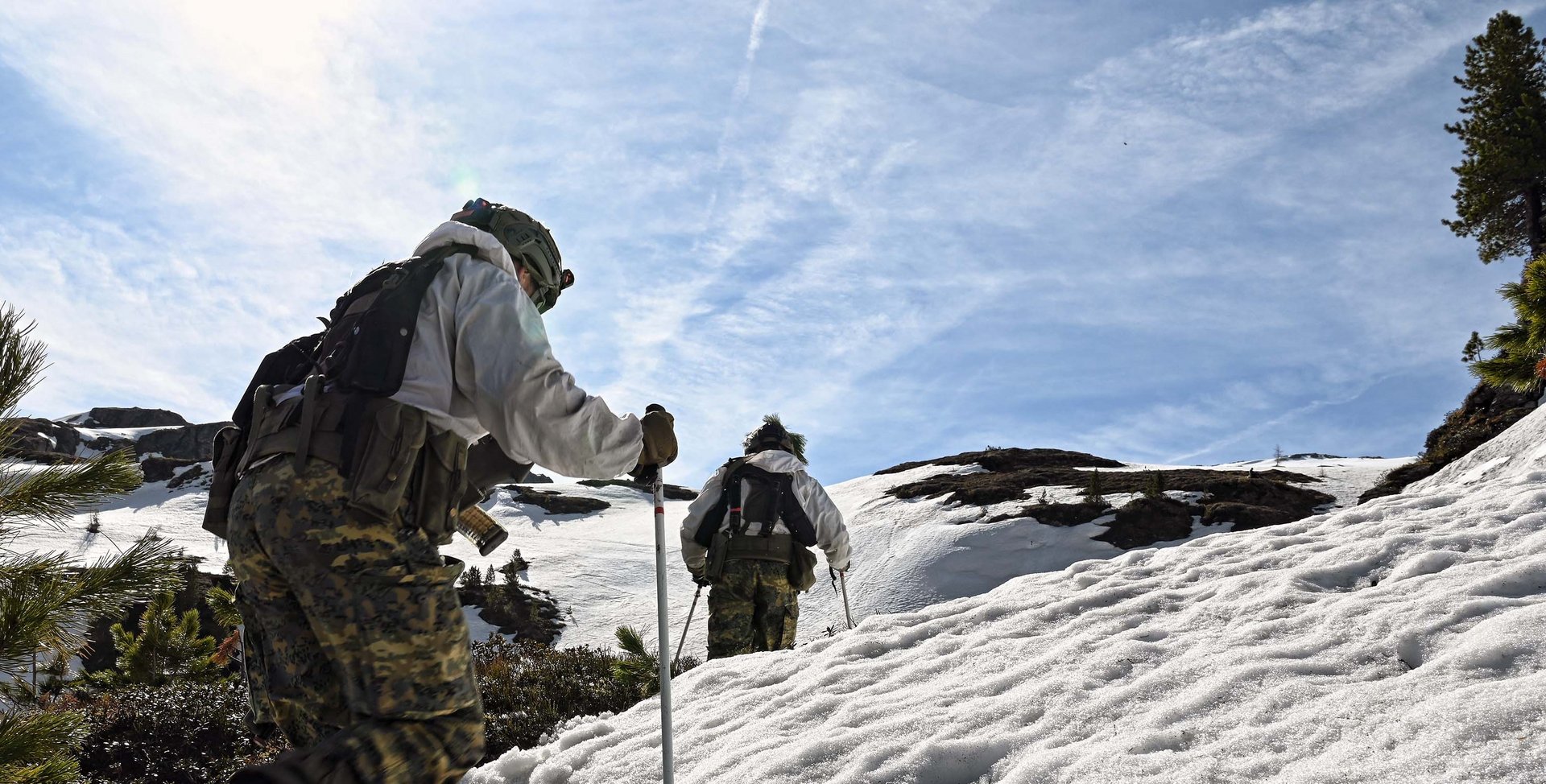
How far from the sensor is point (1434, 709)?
2760 millimetres

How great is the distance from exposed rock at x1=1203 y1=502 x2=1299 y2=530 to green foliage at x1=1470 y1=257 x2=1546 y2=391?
20.1 ft

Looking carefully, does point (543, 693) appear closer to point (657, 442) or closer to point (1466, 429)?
point (657, 442)

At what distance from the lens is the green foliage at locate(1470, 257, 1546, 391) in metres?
9.98

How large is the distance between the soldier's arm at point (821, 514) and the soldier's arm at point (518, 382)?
5.28m

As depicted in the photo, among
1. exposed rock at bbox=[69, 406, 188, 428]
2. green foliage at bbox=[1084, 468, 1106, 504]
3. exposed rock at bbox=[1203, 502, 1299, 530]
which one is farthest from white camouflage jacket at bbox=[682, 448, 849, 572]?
exposed rock at bbox=[69, 406, 188, 428]

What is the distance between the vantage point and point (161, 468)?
38.9m

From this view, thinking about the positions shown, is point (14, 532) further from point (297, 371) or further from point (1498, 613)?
point (1498, 613)

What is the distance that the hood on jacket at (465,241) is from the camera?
2.78m

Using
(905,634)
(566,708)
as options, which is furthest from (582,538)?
(905,634)

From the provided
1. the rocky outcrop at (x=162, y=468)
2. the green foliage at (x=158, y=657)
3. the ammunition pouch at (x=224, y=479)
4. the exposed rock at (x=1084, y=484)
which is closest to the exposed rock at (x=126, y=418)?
the rocky outcrop at (x=162, y=468)

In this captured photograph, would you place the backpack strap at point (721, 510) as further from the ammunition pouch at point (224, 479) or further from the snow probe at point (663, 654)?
the ammunition pouch at point (224, 479)

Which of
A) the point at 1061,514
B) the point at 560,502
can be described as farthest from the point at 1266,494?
the point at 560,502

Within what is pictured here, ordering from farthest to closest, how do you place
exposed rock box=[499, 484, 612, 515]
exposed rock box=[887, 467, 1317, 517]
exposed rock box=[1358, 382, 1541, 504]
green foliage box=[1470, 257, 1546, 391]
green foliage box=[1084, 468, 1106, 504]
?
1. exposed rock box=[499, 484, 612, 515]
2. exposed rock box=[887, 467, 1317, 517]
3. green foliage box=[1084, 468, 1106, 504]
4. exposed rock box=[1358, 382, 1541, 504]
5. green foliage box=[1470, 257, 1546, 391]

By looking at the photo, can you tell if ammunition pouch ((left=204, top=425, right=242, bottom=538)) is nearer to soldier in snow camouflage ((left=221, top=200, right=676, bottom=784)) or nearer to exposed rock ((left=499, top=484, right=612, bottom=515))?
soldier in snow camouflage ((left=221, top=200, right=676, bottom=784))
